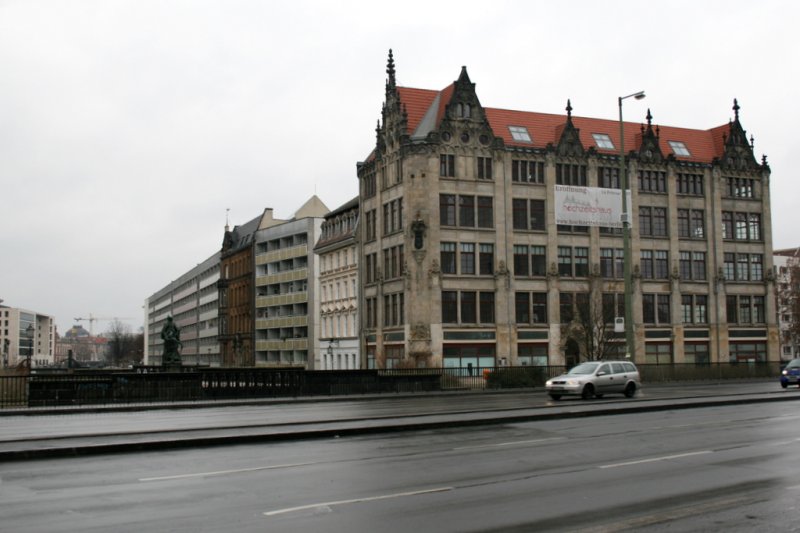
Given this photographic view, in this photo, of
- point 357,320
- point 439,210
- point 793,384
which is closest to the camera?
point 793,384

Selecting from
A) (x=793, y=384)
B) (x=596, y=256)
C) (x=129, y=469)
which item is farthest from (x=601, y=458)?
(x=596, y=256)

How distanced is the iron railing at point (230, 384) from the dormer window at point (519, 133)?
919 inches

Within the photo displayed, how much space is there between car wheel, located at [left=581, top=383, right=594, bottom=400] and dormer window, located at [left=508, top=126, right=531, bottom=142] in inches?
1453

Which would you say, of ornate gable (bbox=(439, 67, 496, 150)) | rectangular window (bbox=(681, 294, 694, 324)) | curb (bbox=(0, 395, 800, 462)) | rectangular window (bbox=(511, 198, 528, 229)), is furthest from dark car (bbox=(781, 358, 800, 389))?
ornate gable (bbox=(439, 67, 496, 150))

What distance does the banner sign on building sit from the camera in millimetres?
65188

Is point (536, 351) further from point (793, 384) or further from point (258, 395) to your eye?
point (258, 395)

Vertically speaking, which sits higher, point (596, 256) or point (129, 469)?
point (596, 256)

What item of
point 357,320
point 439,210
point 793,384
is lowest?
point 793,384

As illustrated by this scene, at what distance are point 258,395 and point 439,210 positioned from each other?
27.7 m

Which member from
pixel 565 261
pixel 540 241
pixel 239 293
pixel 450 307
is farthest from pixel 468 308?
pixel 239 293

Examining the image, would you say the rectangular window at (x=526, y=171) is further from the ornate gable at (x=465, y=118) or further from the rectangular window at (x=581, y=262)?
the rectangular window at (x=581, y=262)

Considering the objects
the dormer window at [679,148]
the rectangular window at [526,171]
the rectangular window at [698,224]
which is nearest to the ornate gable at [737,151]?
the dormer window at [679,148]

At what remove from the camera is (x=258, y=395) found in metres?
37.3

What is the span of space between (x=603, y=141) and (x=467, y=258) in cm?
1714
